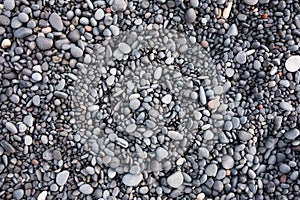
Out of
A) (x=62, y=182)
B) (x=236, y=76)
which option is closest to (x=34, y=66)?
(x=62, y=182)

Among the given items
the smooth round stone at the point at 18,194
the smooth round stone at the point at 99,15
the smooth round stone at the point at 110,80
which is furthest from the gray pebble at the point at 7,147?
the smooth round stone at the point at 99,15

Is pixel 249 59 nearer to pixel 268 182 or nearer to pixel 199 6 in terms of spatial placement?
pixel 199 6

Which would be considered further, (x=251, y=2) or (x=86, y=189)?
(x=251, y=2)

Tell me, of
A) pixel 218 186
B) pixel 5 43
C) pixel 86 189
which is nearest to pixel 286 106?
pixel 218 186

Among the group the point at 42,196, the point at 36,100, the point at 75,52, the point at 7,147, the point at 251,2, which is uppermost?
the point at 251,2

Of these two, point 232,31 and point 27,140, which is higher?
point 232,31

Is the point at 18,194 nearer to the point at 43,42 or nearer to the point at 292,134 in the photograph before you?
the point at 43,42

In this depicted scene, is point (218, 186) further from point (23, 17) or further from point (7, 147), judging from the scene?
point (23, 17)

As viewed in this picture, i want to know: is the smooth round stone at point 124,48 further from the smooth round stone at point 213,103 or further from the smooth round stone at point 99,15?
the smooth round stone at point 213,103
